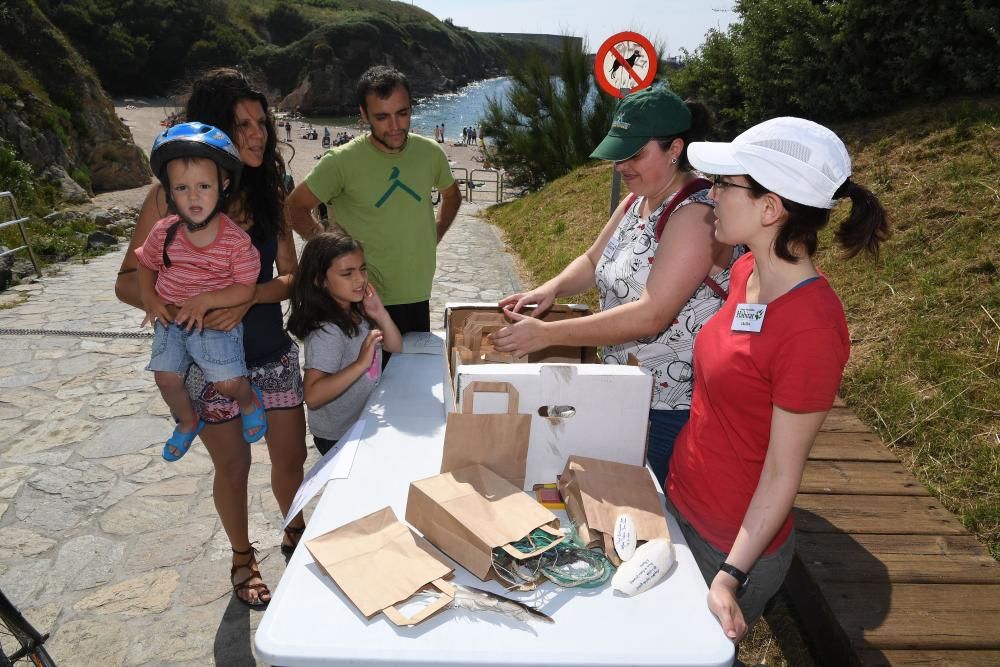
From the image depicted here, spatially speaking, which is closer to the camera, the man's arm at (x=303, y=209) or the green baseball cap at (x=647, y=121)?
the green baseball cap at (x=647, y=121)

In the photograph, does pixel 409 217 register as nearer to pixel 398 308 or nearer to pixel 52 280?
pixel 398 308

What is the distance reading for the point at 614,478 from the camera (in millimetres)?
1798

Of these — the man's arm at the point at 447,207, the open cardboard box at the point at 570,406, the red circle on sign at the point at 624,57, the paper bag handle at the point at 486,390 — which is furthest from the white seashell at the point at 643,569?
the red circle on sign at the point at 624,57

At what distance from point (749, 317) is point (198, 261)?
5.88 feet

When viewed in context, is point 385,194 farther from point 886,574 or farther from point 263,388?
point 886,574

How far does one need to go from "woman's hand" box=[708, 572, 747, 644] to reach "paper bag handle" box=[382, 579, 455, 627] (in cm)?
60

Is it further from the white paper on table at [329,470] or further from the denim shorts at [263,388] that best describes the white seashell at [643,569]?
the denim shorts at [263,388]

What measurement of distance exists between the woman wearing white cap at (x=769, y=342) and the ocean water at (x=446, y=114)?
162 ft

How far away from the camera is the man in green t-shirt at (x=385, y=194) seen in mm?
3133

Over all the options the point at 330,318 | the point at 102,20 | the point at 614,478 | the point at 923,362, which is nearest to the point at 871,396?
the point at 923,362

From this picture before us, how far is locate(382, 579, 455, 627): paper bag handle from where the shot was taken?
1.38 metres

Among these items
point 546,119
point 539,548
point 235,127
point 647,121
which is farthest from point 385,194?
point 546,119

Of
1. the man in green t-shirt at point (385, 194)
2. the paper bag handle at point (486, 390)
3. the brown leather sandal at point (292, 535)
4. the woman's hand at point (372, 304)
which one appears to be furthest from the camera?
the man in green t-shirt at point (385, 194)

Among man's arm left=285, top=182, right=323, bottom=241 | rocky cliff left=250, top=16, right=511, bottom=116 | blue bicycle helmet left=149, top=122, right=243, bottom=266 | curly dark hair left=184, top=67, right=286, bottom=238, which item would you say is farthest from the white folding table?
rocky cliff left=250, top=16, right=511, bottom=116
